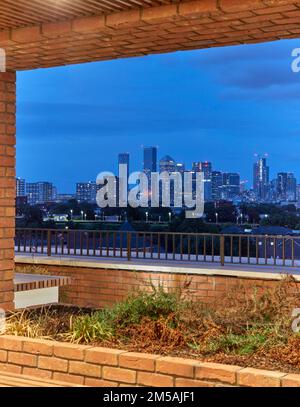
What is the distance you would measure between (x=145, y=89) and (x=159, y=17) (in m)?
54.2

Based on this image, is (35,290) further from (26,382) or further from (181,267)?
(26,382)

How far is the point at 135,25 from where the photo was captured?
492 centimetres

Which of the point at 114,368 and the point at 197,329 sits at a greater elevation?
the point at 197,329

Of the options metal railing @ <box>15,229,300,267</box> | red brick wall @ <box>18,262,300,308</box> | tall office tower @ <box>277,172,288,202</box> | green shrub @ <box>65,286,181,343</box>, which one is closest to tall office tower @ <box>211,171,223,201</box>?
tall office tower @ <box>277,172,288,202</box>

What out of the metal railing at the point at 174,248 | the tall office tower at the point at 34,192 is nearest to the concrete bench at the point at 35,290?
the metal railing at the point at 174,248

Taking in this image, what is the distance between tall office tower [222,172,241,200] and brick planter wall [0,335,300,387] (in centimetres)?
1069

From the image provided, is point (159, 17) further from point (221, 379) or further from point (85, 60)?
point (221, 379)

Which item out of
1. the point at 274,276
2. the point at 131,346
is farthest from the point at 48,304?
the point at 131,346

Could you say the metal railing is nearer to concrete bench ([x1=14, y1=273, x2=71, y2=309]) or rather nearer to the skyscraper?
concrete bench ([x1=14, y1=273, x2=71, y2=309])

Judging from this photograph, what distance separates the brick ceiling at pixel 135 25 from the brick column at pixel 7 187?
63 centimetres

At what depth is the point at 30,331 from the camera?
470 centimetres

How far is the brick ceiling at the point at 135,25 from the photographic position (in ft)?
15.2

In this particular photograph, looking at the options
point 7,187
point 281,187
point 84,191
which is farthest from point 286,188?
point 7,187

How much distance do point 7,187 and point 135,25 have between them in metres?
2.19
